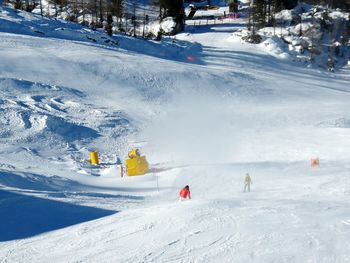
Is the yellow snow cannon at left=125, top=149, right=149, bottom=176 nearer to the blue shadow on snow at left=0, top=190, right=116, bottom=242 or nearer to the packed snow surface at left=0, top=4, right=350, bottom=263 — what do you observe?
the packed snow surface at left=0, top=4, right=350, bottom=263

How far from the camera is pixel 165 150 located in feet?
89.1

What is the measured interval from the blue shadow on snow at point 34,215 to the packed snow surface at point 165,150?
0.07m

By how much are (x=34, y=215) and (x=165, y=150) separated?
11.5 meters

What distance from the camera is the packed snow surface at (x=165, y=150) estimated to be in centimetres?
1355

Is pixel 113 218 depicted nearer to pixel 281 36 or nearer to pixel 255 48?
pixel 255 48

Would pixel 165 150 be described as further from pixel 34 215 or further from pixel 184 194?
pixel 34 215

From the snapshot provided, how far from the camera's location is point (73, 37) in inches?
1779

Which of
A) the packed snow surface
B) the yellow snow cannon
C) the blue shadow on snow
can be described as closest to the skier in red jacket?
the packed snow surface

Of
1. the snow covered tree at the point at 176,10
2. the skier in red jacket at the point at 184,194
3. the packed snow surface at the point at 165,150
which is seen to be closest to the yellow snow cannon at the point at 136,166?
the packed snow surface at the point at 165,150

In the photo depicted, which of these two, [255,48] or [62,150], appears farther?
[255,48]

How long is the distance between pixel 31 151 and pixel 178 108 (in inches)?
435

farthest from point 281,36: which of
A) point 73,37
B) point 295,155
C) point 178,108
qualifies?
point 295,155

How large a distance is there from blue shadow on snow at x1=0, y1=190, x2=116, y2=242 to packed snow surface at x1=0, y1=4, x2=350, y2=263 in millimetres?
67

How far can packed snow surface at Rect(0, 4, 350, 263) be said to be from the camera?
13547mm
